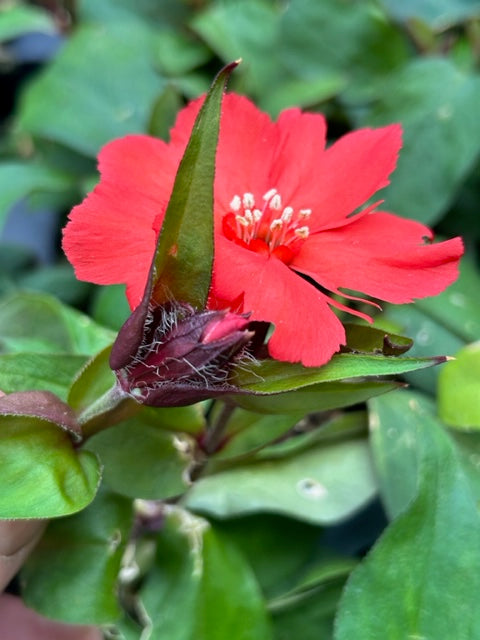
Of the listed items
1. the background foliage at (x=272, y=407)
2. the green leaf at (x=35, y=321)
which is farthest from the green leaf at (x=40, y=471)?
the green leaf at (x=35, y=321)

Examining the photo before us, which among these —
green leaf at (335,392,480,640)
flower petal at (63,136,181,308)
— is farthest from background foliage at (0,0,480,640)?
flower petal at (63,136,181,308)

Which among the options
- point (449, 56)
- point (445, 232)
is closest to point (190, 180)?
point (445, 232)

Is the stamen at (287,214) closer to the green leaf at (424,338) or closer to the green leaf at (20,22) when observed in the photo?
the green leaf at (424,338)

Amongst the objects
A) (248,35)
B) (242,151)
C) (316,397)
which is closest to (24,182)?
(248,35)

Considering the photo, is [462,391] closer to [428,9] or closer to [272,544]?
[272,544]

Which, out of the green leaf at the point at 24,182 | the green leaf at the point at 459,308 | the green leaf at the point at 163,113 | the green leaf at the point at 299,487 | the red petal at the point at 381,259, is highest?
the red petal at the point at 381,259

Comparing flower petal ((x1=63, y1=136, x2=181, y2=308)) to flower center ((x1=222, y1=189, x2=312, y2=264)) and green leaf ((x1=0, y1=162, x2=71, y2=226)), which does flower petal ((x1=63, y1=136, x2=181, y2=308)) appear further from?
green leaf ((x1=0, y1=162, x2=71, y2=226))
